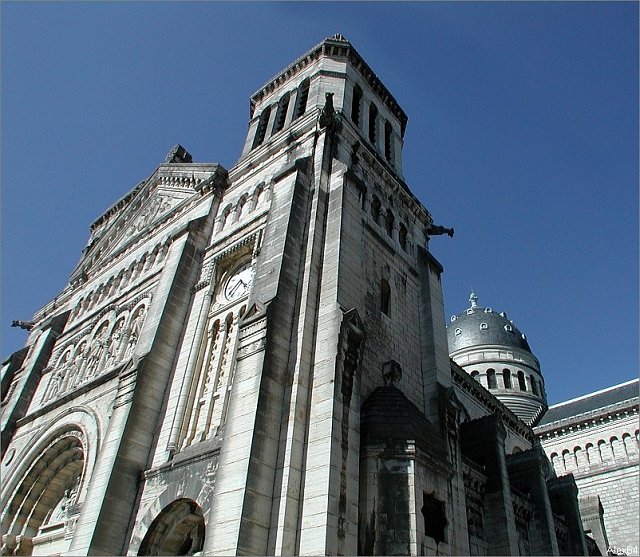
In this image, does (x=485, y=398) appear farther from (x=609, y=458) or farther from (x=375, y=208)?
(x=375, y=208)

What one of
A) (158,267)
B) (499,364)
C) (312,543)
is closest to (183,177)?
(158,267)

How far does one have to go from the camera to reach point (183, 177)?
25.4 m

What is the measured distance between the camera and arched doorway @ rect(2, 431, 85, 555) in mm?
17812

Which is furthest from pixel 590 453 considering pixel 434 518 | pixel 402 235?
pixel 434 518

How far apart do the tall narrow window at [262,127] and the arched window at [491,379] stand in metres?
29.0

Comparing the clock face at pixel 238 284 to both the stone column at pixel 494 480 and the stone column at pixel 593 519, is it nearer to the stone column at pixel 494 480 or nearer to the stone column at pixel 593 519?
the stone column at pixel 494 480

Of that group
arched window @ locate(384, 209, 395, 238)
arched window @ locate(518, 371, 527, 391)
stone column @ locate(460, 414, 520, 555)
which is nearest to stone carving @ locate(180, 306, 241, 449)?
arched window @ locate(384, 209, 395, 238)

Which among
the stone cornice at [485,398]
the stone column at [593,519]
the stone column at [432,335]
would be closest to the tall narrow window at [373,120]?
the stone column at [432,335]

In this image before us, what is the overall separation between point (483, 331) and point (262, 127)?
1181 inches

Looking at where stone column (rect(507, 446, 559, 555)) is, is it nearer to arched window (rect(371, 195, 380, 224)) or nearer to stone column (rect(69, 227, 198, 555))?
arched window (rect(371, 195, 380, 224))

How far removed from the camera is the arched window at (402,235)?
19734mm

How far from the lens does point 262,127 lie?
24594mm

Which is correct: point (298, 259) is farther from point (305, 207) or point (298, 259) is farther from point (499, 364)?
point (499, 364)

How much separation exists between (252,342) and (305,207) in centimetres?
512
